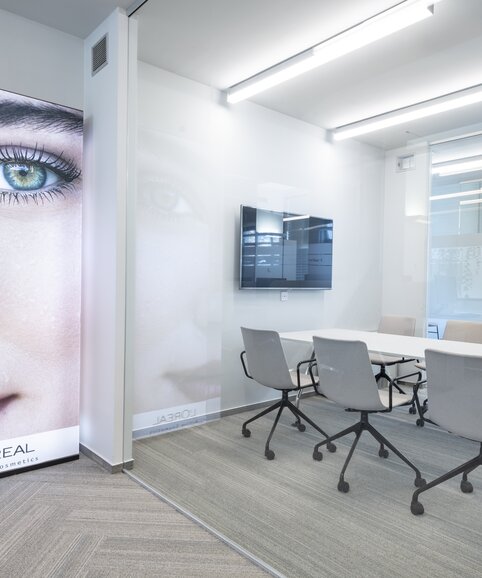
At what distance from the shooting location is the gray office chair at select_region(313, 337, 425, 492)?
270cm

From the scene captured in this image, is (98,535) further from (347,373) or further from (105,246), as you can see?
(105,246)

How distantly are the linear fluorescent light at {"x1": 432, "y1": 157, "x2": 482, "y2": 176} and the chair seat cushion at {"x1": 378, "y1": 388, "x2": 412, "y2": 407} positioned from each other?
49.6 inches

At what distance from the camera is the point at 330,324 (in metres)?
2.79

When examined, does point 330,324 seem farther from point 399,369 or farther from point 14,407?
point 14,407

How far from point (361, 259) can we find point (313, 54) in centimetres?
141

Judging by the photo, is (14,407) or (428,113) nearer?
(428,113)

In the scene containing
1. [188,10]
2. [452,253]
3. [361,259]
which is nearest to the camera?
[452,253]

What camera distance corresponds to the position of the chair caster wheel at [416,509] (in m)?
2.41

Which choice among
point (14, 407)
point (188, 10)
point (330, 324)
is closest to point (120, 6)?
point (188, 10)

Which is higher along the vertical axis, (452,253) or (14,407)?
(452,253)

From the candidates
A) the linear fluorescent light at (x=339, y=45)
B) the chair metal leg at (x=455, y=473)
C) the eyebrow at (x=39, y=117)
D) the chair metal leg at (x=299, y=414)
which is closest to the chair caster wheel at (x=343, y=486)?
the chair metal leg at (x=455, y=473)

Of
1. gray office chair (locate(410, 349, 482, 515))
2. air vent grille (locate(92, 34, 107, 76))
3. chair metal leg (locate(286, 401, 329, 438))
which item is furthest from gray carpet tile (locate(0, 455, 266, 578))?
air vent grille (locate(92, 34, 107, 76))

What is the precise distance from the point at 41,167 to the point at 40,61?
0.75 metres

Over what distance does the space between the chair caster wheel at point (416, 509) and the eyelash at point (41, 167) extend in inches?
115
